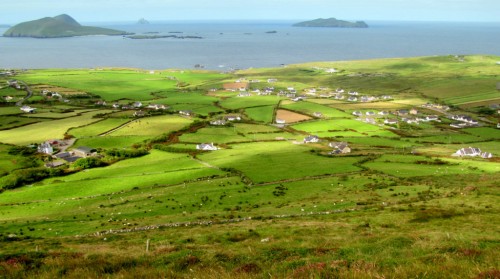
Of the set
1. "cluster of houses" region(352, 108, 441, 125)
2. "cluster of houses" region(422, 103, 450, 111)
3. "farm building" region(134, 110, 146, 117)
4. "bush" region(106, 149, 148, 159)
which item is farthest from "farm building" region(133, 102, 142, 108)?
"cluster of houses" region(422, 103, 450, 111)

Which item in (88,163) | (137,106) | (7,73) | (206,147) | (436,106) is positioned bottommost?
(88,163)

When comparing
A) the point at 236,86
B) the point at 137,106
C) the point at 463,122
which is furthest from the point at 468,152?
the point at 236,86

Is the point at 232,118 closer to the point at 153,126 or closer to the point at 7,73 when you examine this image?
the point at 153,126

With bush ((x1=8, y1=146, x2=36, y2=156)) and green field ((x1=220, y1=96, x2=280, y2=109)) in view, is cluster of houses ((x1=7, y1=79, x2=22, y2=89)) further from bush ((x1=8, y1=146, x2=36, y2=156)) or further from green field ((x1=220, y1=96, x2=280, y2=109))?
bush ((x1=8, y1=146, x2=36, y2=156))

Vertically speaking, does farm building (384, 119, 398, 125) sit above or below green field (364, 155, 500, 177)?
below

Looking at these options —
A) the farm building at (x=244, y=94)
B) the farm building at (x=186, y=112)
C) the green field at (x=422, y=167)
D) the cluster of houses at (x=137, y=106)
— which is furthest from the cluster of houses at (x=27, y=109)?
the green field at (x=422, y=167)

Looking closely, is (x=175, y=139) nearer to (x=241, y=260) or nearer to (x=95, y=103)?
(x=95, y=103)

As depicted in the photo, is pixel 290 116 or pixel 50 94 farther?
pixel 50 94

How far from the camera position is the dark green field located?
15.2 metres

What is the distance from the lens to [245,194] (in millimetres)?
45531

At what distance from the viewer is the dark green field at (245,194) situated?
15.2 metres

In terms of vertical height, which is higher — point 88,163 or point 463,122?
point 463,122

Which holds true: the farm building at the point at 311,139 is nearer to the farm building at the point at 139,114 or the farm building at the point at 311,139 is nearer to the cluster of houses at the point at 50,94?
the farm building at the point at 139,114

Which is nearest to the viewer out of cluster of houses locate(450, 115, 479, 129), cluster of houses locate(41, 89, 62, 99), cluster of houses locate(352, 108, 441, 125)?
cluster of houses locate(450, 115, 479, 129)
